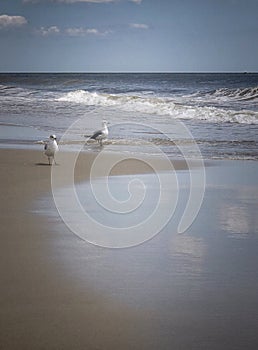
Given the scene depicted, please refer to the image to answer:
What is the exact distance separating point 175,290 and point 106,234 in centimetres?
109

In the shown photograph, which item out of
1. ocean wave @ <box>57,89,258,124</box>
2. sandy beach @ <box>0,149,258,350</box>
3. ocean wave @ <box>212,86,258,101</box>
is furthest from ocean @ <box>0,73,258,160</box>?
sandy beach @ <box>0,149,258,350</box>

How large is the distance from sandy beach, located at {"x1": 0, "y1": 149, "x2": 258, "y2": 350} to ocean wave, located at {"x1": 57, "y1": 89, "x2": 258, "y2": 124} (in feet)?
31.8

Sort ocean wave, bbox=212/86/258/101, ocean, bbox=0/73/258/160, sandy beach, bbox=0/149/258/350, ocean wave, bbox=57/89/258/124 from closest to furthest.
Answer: sandy beach, bbox=0/149/258/350
ocean, bbox=0/73/258/160
ocean wave, bbox=57/89/258/124
ocean wave, bbox=212/86/258/101

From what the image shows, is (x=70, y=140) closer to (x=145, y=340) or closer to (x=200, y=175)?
(x=200, y=175)

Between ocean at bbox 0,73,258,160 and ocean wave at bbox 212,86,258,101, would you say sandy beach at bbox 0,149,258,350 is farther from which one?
ocean wave at bbox 212,86,258,101

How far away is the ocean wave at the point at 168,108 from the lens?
13984mm

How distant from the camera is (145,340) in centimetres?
236

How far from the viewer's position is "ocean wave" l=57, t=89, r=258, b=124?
45.9 feet

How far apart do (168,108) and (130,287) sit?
14070mm

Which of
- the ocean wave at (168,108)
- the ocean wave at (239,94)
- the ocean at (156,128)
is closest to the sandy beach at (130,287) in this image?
the ocean at (156,128)

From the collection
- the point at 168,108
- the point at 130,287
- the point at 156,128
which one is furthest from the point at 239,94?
the point at 130,287

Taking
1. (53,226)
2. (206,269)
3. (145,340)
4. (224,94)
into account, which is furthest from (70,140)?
(224,94)

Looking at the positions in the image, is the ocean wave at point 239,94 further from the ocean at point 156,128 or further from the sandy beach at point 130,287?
the sandy beach at point 130,287

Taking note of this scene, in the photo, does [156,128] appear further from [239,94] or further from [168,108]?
[239,94]
